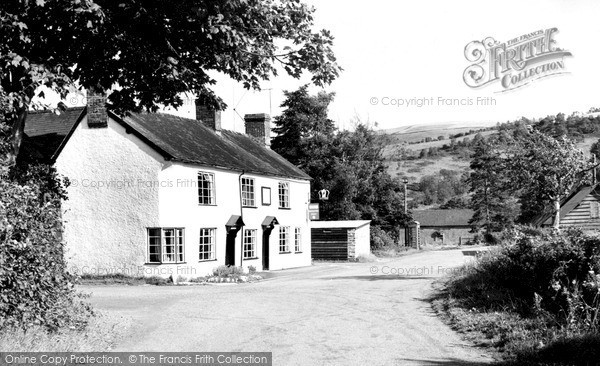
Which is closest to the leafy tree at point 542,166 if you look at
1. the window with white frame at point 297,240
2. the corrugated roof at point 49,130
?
the window with white frame at point 297,240

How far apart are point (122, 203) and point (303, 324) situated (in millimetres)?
16786

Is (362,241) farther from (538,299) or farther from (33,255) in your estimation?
(33,255)

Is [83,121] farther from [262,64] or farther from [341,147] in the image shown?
[341,147]

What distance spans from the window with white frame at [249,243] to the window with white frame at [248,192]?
1.47 m

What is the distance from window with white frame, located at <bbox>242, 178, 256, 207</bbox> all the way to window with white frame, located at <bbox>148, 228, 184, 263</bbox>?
6.10 metres

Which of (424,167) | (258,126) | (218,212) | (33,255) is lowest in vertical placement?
(33,255)

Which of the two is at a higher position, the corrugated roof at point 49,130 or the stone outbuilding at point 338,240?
the corrugated roof at point 49,130

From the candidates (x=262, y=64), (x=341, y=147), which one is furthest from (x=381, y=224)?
(x=262, y=64)

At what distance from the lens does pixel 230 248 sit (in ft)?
109

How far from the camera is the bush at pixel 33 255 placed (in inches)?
412

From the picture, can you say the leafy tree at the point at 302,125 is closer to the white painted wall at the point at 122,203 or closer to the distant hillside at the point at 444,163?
the white painted wall at the point at 122,203

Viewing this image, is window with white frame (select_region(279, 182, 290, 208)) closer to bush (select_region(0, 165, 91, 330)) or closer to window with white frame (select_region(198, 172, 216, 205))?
window with white frame (select_region(198, 172, 216, 205))

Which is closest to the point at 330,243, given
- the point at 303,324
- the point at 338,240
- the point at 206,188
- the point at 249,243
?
the point at 338,240

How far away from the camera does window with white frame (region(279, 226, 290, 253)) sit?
3866 cm
